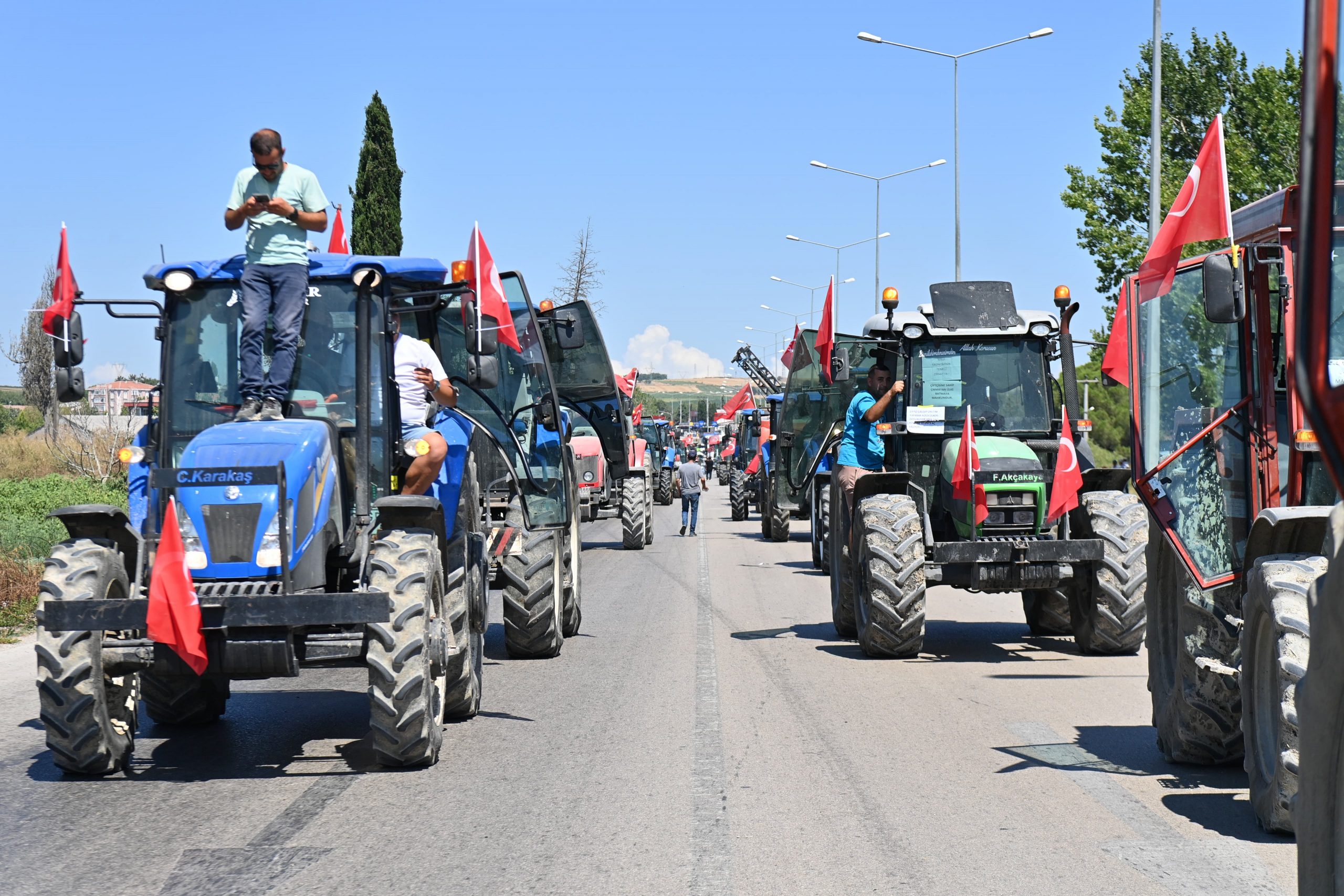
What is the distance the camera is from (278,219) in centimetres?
770

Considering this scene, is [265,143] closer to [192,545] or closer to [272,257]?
[272,257]

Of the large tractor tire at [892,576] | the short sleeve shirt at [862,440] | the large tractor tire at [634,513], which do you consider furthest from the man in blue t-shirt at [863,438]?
the large tractor tire at [634,513]

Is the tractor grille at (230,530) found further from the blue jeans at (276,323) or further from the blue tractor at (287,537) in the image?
the blue jeans at (276,323)

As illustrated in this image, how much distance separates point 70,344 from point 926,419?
7001 millimetres

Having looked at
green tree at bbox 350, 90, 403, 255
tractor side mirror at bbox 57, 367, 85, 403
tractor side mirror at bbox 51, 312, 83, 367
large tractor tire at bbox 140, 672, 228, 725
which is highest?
green tree at bbox 350, 90, 403, 255

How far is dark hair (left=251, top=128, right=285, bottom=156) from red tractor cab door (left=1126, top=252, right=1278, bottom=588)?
4.64m

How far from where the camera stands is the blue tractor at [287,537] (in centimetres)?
678

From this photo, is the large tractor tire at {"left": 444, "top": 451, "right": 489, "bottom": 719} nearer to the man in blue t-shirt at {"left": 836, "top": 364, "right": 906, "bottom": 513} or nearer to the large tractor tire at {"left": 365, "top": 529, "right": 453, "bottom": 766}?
the large tractor tire at {"left": 365, "top": 529, "right": 453, "bottom": 766}

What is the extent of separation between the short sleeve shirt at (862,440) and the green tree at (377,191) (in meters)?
23.7

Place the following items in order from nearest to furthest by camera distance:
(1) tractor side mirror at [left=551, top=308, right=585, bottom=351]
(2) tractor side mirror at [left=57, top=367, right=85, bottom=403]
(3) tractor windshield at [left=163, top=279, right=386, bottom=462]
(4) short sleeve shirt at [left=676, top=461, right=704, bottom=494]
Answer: (2) tractor side mirror at [left=57, top=367, right=85, bottom=403] < (3) tractor windshield at [left=163, top=279, right=386, bottom=462] < (1) tractor side mirror at [left=551, top=308, right=585, bottom=351] < (4) short sleeve shirt at [left=676, top=461, right=704, bottom=494]

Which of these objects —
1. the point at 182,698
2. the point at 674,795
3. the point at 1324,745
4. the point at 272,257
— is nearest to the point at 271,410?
the point at 272,257

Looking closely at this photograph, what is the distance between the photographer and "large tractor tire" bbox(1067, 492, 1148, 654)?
10.9 m

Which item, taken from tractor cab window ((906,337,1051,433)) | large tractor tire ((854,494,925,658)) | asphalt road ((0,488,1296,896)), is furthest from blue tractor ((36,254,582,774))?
tractor cab window ((906,337,1051,433))

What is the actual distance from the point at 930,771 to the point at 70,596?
4249mm
